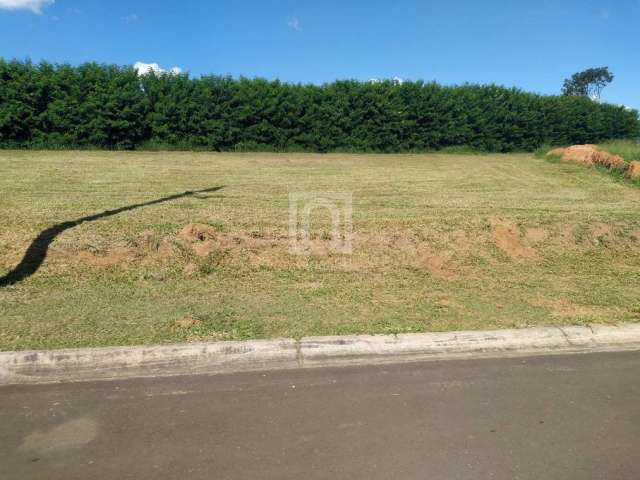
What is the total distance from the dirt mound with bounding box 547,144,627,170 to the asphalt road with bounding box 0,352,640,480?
1037cm

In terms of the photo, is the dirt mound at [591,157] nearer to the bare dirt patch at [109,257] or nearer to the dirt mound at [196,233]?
the dirt mound at [196,233]

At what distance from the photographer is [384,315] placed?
16.4 feet

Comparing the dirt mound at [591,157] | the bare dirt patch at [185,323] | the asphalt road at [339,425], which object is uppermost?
the dirt mound at [591,157]

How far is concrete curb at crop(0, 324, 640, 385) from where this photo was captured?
13.0 ft

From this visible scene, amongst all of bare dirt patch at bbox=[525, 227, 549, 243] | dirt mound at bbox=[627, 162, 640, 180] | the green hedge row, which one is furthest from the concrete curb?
the green hedge row

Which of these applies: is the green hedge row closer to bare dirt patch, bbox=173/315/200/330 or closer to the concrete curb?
bare dirt patch, bbox=173/315/200/330

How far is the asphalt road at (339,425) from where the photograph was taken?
2.90 m

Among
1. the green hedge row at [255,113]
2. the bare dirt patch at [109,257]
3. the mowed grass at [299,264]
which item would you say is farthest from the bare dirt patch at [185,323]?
the green hedge row at [255,113]

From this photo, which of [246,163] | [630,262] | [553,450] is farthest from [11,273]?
[246,163]

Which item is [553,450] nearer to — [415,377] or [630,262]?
[415,377]

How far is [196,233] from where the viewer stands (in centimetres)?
695

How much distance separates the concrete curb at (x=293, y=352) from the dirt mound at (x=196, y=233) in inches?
111

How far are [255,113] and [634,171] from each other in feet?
39.6

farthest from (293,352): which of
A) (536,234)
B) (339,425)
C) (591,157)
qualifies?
(591,157)
